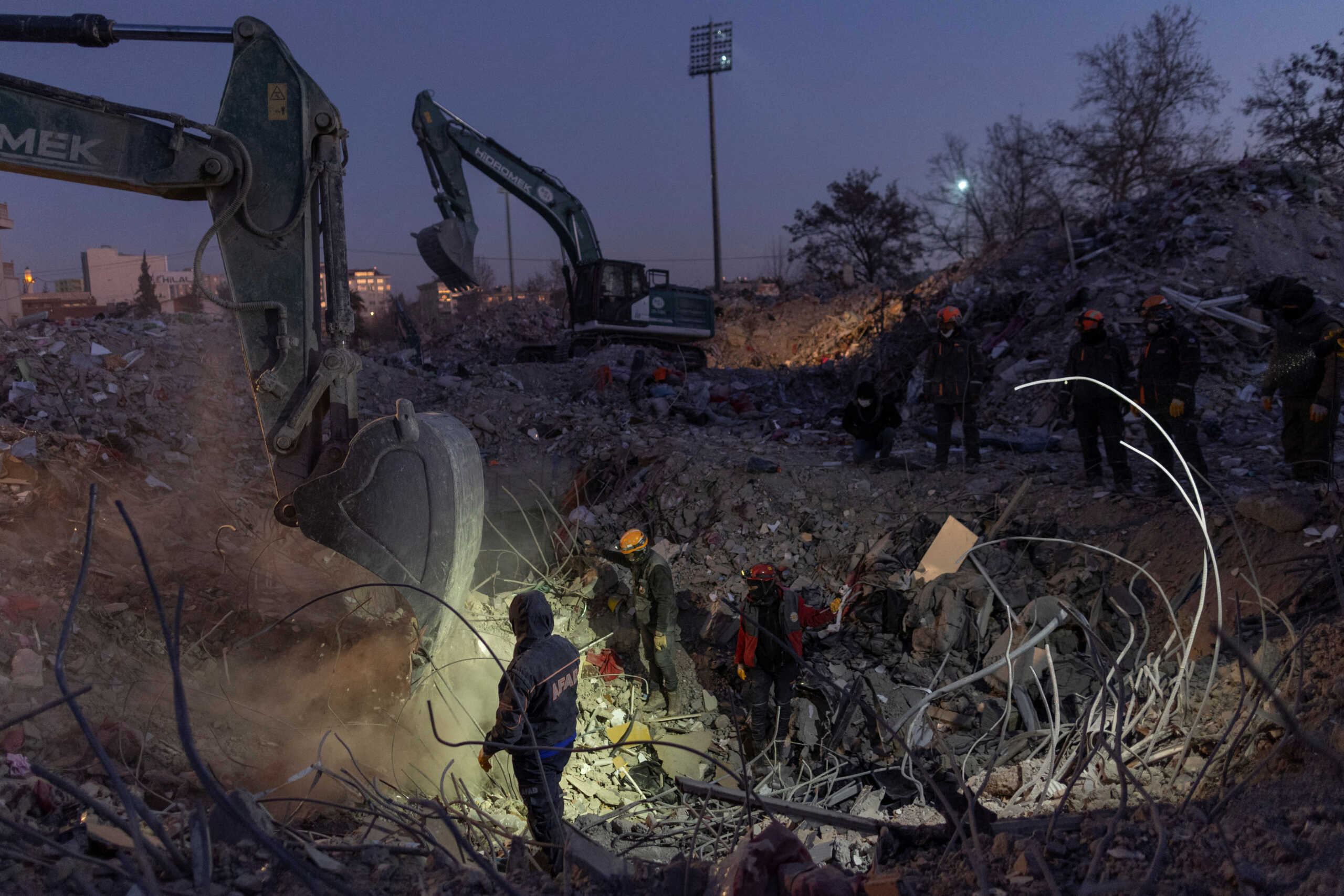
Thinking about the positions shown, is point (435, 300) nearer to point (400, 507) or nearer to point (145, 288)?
point (145, 288)

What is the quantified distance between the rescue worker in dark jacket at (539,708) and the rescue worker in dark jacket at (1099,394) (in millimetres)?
5240

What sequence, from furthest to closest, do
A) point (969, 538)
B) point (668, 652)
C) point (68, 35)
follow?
point (969, 538), point (668, 652), point (68, 35)

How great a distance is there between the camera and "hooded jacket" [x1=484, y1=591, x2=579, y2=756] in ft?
12.9

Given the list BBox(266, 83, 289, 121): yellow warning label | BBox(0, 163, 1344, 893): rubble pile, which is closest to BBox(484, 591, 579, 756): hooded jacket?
BBox(0, 163, 1344, 893): rubble pile

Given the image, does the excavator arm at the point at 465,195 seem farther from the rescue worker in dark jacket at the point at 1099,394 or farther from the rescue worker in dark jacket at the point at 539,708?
the rescue worker in dark jacket at the point at 1099,394

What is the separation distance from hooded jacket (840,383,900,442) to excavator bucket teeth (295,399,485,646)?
5501mm

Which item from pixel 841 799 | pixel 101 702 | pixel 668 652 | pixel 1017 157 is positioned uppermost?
Answer: pixel 1017 157

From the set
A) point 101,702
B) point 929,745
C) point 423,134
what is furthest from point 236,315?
point 423,134

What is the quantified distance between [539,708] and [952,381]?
220 inches

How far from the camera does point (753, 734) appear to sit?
5785 mm

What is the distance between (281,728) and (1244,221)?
14.5 meters

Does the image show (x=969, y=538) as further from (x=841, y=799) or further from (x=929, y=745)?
(x=841, y=799)

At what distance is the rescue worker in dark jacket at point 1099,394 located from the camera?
6.89m

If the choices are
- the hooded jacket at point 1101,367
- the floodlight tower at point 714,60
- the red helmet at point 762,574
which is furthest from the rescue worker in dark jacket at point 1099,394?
the floodlight tower at point 714,60
